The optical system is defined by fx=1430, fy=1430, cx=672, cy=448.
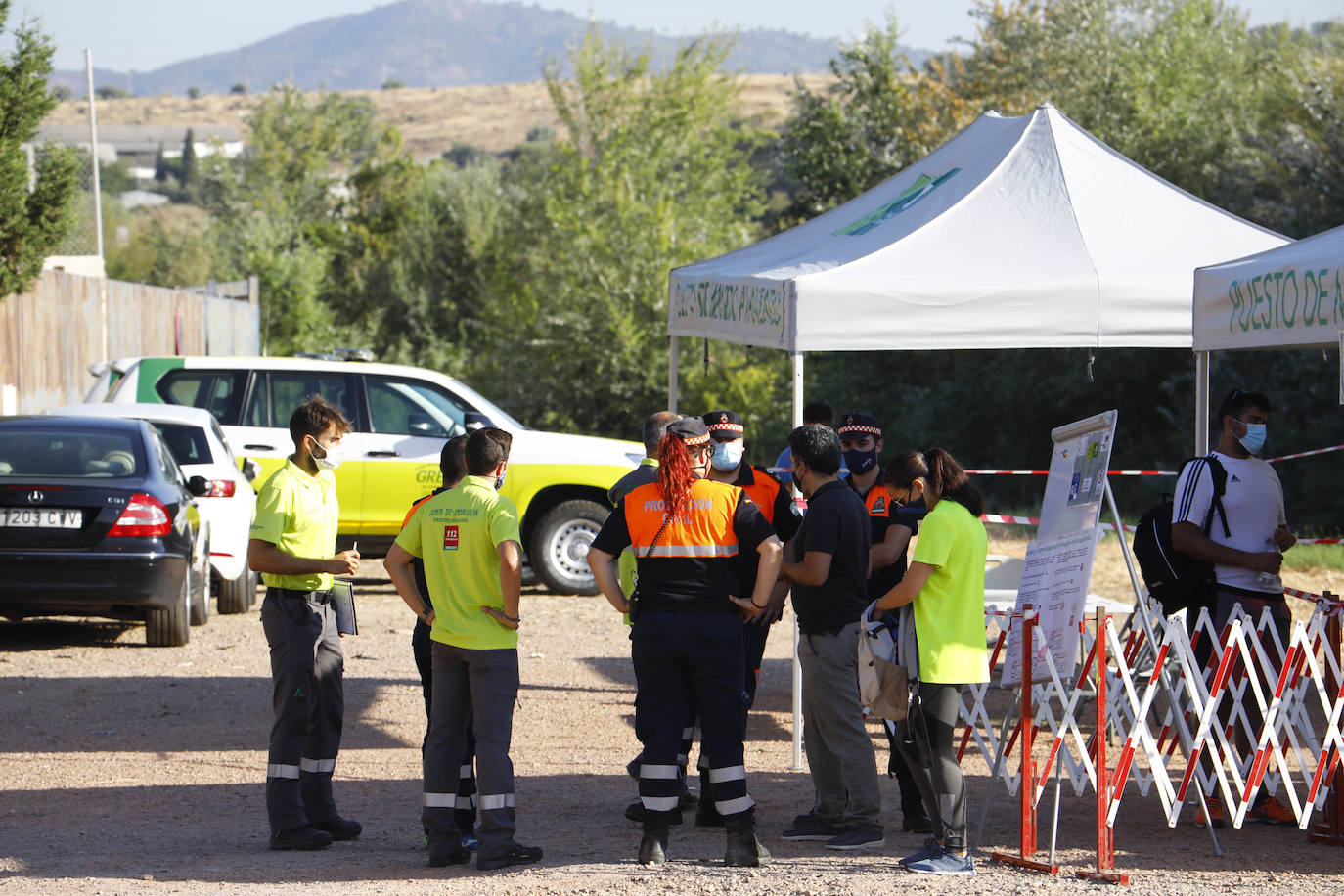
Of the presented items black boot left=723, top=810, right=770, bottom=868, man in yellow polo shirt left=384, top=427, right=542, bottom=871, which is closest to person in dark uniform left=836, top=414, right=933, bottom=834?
black boot left=723, top=810, right=770, bottom=868

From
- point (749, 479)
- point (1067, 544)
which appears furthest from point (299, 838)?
point (1067, 544)

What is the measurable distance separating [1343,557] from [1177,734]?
9681mm

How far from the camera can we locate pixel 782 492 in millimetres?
6336

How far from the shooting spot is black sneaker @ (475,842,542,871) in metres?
5.54

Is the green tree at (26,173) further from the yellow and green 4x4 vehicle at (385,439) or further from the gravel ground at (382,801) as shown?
the gravel ground at (382,801)

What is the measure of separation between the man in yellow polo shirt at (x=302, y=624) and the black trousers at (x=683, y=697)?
1239mm

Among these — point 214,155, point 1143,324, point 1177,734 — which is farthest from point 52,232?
point 214,155

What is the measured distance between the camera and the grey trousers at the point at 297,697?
227 inches

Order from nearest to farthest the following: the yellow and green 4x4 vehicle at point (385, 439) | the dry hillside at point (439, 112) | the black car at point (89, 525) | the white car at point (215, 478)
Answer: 1. the black car at point (89, 525)
2. the white car at point (215, 478)
3. the yellow and green 4x4 vehicle at point (385, 439)
4. the dry hillside at point (439, 112)

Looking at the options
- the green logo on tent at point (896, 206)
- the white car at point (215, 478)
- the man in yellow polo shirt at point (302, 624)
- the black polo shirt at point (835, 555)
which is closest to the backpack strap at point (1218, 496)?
the black polo shirt at point (835, 555)

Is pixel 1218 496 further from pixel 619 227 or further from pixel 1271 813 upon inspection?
pixel 619 227

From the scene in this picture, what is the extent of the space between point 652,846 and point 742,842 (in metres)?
0.35

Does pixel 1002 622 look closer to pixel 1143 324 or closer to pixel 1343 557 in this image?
pixel 1143 324

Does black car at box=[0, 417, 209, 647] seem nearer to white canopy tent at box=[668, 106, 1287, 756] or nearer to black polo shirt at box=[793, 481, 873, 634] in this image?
white canopy tent at box=[668, 106, 1287, 756]
